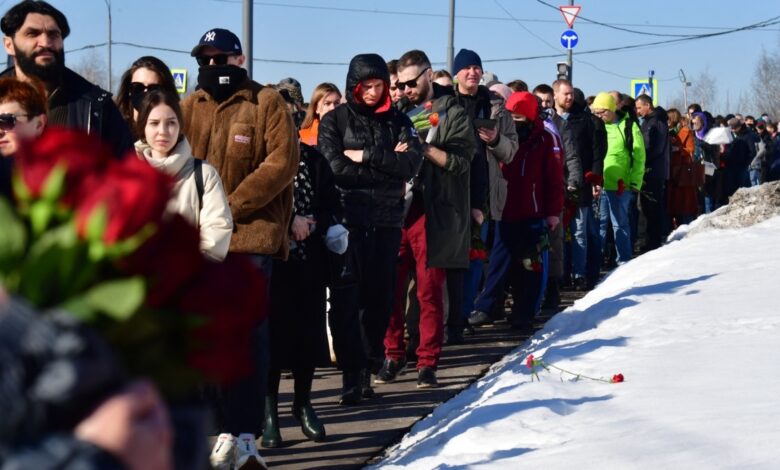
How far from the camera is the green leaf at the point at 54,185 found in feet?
4.39

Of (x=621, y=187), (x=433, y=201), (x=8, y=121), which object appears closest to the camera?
(x=8, y=121)

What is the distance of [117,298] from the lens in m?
1.29

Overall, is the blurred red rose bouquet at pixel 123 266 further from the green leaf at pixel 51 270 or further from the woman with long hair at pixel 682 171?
the woman with long hair at pixel 682 171

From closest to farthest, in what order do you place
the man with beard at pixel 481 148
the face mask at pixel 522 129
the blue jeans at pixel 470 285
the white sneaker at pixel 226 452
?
the white sneaker at pixel 226 452, the man with beard at pixel 481 148, the blue jeans at pixel 470 285, the face mask at pixel 522 129

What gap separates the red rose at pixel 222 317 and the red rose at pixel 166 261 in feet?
0.08

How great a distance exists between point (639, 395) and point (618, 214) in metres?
9.55

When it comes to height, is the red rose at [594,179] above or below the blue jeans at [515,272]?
above

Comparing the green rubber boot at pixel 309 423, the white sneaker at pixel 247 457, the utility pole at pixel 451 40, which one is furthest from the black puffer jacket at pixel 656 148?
the white sneaker at pixel 247 457

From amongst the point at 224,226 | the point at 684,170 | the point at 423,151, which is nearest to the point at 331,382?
the point at 423,151

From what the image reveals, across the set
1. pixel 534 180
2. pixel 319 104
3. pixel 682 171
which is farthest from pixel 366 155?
pixel 682 171

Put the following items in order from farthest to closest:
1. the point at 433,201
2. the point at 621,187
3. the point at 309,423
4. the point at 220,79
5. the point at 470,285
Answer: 1. the point at 621,187
2. the point at 470,285
3. the point at 433,201
4. the point at 309,423
5. the point at 220,79

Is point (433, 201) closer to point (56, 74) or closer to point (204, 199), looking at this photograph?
point (204, 199)

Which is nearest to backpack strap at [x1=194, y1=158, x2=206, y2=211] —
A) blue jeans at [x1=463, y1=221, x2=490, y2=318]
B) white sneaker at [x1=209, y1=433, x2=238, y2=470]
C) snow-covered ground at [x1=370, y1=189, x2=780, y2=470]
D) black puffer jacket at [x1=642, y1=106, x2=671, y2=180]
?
white sneaker at [x1=209, y1=433, x2=238, y2=470]

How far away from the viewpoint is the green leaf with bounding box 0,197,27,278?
4.28 ft
